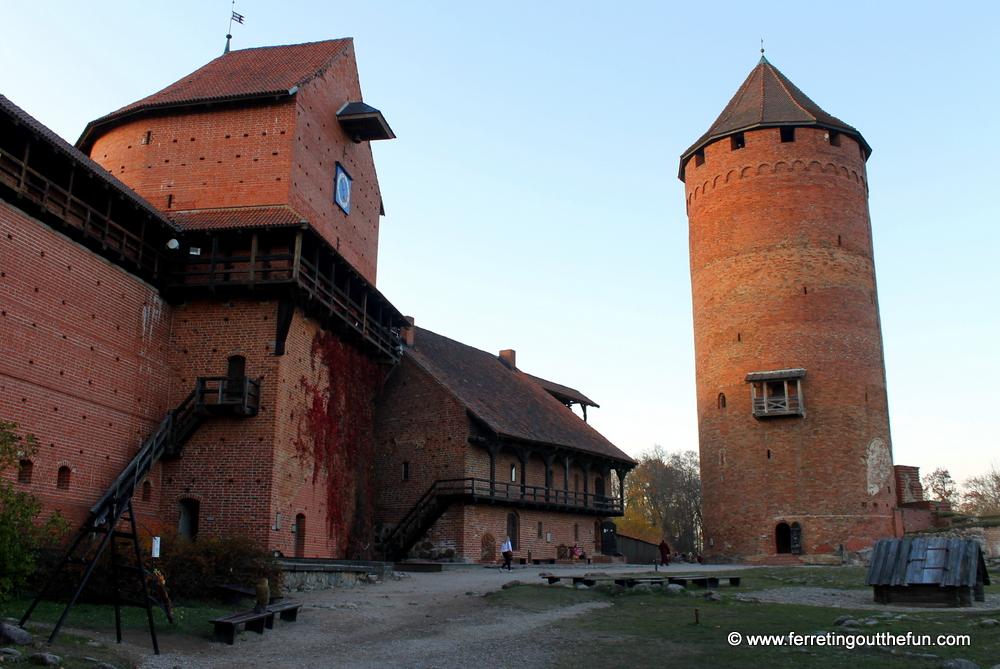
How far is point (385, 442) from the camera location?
107ft

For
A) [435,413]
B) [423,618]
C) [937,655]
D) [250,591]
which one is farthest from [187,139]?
[937,655]

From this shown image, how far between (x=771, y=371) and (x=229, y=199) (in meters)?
24.0

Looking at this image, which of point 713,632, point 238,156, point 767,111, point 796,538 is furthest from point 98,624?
point 767,111

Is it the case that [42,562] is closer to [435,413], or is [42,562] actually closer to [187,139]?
[187,139]

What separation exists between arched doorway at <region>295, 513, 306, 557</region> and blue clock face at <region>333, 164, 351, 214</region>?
10.1 m

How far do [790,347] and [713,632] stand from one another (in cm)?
2717

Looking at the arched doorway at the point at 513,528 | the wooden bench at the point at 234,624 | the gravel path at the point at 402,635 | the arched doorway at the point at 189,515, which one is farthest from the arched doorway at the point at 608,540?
the wooden bench at the point at 234,624

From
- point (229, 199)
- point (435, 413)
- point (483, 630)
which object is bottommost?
point (483, 630)

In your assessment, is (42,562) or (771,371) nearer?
(42,562)

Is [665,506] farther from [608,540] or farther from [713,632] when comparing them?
[713,632]

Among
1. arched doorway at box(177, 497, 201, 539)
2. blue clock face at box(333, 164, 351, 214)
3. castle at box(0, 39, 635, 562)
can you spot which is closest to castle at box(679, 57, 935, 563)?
castle at box(0, 39, 635, 562)

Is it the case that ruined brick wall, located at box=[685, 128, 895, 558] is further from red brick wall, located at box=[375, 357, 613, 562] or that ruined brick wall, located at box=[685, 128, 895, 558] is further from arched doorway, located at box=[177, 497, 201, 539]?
arched doorway, located at box=[177, 497, 201, 539]

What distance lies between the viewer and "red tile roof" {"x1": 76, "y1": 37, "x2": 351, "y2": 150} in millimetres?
25812

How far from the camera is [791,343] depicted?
3791 cm
